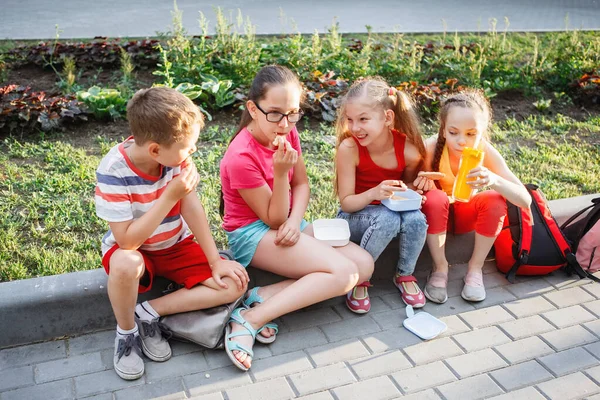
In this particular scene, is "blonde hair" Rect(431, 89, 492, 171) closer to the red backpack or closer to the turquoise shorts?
the red backpack

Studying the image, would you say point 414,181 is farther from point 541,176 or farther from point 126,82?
point 126,82

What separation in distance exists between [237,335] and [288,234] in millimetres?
520

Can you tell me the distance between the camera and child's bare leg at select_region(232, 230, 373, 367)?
9.45ft

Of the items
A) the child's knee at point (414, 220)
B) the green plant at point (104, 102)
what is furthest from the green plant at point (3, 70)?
the child's knee at point (414, 220)

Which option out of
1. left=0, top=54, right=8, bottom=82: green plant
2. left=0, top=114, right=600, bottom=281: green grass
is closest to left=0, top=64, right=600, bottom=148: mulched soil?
left=0, top=54, right=8, bottom=82: green plant

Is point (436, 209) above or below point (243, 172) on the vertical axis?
below

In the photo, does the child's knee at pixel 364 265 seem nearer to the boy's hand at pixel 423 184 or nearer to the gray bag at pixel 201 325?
the boy's hand at pixel 423 184

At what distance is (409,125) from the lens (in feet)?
10.8

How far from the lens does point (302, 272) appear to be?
117 inches

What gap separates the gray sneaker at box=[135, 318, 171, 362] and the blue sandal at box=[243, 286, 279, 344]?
1.34 ft

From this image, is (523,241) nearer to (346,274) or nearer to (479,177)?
(479,177)

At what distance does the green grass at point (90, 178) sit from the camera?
325cm

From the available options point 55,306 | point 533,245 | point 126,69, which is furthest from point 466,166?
point 126,69

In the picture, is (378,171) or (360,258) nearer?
(360,258)
